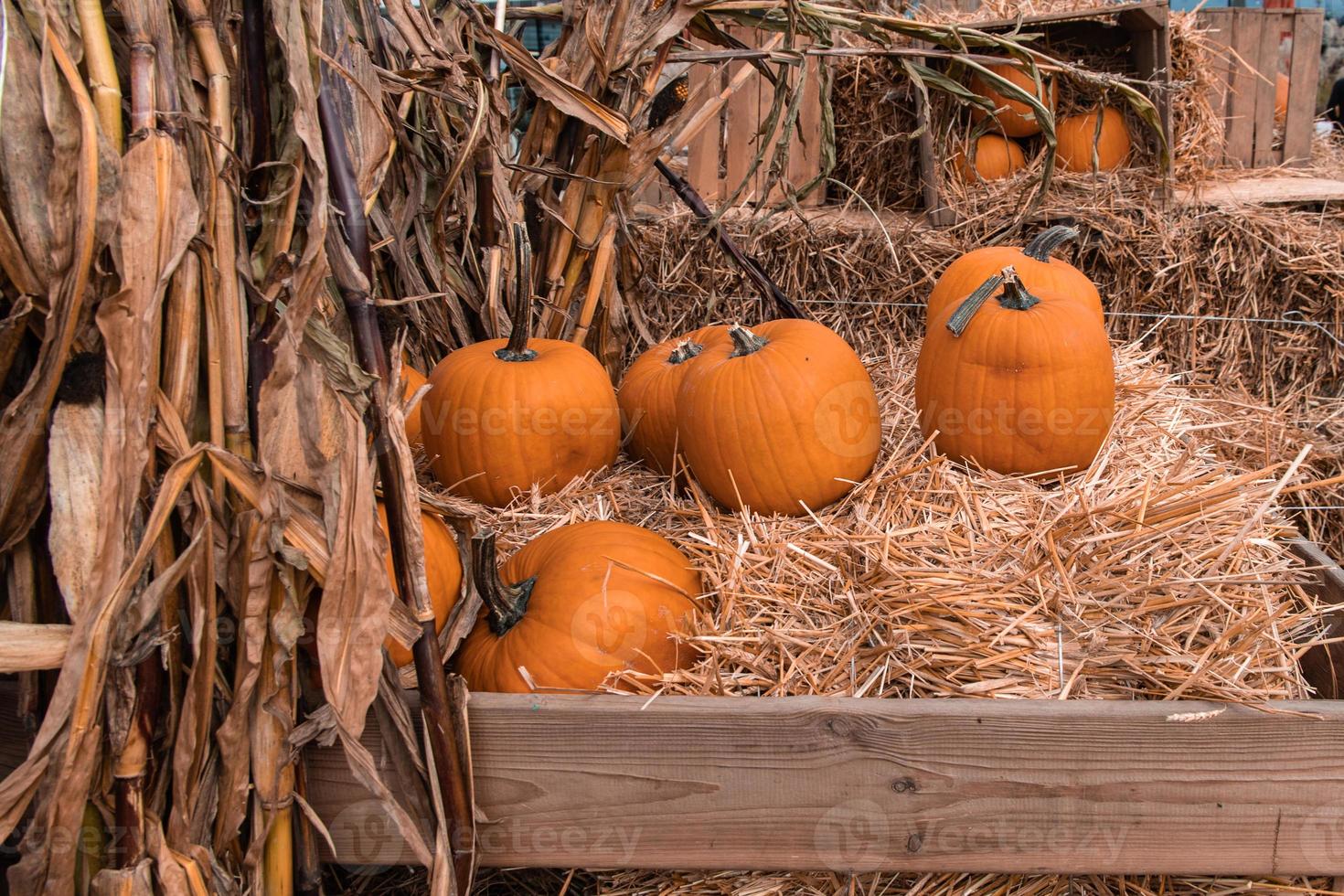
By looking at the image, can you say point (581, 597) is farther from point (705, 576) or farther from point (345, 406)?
point (345, 406)

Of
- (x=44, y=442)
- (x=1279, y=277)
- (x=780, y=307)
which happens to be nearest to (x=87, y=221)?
(x=44, y=442)

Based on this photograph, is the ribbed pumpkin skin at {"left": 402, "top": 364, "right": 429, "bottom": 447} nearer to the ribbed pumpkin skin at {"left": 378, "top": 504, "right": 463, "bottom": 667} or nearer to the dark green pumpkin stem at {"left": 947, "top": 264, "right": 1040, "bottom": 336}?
the ribbed pumpkin skin at {"left": 378, "top": 504, "right": 463, "bottom": 667}

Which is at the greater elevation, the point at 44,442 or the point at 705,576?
the point at 44,442

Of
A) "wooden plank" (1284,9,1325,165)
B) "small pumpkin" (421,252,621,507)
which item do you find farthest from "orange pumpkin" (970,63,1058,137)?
"small pumpkin" (421,252,621,507)

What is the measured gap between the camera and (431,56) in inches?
72.2

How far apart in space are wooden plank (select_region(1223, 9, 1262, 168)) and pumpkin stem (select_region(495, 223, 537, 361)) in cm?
338

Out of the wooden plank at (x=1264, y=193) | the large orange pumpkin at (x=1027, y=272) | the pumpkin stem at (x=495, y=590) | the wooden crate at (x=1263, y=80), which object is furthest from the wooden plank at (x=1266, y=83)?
the pumpkin stem at (x=495, y=590)

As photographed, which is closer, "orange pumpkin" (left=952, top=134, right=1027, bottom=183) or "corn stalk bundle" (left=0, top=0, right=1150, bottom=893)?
"corn stalk bundle" (left=0, top=0, right=1150, bottom=893)

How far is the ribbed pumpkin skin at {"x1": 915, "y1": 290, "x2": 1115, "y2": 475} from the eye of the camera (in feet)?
→ 5.65

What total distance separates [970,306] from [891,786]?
883 millimetres

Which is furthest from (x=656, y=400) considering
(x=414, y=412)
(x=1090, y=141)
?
(x=1090, y=141)

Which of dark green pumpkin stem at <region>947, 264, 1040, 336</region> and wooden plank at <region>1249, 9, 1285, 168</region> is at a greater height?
wooden plank at <region>1249, 9, 1285, 168</region>

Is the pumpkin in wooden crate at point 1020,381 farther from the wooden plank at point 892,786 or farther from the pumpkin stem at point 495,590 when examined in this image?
the pumpkin stem at point 495,590

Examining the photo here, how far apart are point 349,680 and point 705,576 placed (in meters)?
0.64
